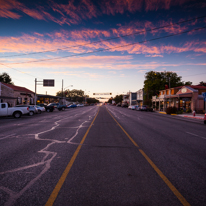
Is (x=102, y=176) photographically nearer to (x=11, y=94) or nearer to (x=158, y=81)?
(x=11, y=94)

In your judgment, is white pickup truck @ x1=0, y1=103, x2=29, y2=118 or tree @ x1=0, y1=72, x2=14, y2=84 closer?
white pickup truck @ x1=0, y1=103, x2=29, y2=118

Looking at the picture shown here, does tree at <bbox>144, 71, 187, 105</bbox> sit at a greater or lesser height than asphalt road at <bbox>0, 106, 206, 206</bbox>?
greater

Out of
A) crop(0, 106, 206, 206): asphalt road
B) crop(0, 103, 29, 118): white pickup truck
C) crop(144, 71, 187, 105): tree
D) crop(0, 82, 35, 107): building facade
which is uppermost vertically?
crop(144, 71, 187, 105): tree

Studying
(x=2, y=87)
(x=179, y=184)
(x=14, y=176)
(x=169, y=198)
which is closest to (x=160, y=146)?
(x=179, y=184)

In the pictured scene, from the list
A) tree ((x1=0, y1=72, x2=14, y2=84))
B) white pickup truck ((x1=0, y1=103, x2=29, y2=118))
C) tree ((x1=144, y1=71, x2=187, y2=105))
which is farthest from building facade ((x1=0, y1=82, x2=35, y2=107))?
tree ((x1=144, y1=71, x2=187, y2=105))

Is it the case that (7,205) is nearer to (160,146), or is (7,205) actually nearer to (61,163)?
(61,163)

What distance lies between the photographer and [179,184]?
148 inches

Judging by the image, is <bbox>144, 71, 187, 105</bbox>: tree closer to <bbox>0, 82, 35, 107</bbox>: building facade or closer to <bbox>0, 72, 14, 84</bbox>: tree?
<bbox>0, 82, 35, 107</bbox>: building facade

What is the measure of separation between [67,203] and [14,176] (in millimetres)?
1948

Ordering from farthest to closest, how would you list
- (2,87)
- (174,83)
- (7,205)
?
(174,83) → (2,87) → (7,205)

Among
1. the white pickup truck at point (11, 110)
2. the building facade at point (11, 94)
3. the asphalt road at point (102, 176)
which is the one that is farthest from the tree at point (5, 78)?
the asphalt road at point (102, 176)

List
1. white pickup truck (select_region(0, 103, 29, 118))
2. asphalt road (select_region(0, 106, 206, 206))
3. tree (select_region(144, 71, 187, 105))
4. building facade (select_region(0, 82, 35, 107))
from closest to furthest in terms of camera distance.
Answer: asphalt road (select_region(0, 106, 206, 206)), white pickup truck (select_region(0, 103, 29, 118)), building facade (select_region(0, 82, 35, 107)), tree (select_region(144, 71, 187, 105))

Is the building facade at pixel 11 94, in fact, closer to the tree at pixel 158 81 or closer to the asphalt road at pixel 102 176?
the asphalt road at pixel 102 176

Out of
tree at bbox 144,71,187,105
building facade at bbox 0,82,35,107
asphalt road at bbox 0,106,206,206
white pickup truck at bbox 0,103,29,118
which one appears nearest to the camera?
asphalt road at bbox 0,106,206,206
